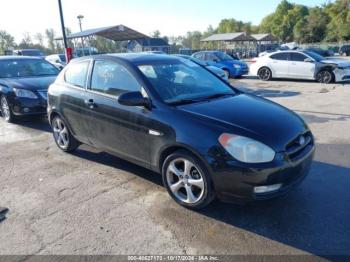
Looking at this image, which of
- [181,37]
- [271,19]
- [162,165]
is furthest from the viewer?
[181,37]

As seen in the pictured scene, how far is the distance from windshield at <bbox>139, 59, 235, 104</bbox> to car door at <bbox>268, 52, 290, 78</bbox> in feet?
36.9

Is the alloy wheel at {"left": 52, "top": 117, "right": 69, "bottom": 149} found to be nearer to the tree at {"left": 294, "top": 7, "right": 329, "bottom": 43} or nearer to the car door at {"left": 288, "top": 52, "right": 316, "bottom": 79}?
the car door at {"left": 288, "top": 52, "right": 316, "bottom": 79}

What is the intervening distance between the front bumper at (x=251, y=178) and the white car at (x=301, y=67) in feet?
39.2

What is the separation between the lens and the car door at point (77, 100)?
4.74 metres

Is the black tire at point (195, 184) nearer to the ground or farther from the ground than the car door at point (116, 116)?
nearer to the ground

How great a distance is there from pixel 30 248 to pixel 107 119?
1.84 metres

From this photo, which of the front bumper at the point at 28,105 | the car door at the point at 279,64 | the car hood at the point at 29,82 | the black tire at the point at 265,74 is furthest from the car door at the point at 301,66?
the front bumper at the point at 28,105

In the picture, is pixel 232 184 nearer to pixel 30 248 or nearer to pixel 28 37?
pixel 30 248

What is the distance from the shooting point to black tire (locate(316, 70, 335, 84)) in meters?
13.6

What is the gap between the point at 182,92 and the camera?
4.03 meters

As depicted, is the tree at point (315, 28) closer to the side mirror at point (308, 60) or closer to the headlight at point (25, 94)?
the side mirror at point (308, 60)

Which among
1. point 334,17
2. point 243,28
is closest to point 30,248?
point 334,17

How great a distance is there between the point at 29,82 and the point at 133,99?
532 cm

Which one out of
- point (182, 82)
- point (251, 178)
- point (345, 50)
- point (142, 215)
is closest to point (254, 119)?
point (251, 178)
